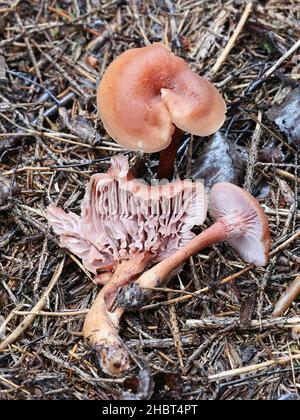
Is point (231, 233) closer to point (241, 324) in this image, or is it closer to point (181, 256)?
point (181, 256)

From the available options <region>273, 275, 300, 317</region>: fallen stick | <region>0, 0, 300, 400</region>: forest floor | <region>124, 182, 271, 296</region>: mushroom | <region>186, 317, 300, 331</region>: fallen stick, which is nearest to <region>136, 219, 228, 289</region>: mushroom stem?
<region>124, 182, 271, 296</region>: mushroom

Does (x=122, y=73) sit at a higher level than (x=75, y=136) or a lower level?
higher

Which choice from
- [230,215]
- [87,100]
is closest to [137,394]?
[230,215]

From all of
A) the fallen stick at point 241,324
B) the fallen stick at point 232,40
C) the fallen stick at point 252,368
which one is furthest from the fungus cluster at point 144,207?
the fallen stick at point 232,40

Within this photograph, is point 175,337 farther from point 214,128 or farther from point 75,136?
point 75,136

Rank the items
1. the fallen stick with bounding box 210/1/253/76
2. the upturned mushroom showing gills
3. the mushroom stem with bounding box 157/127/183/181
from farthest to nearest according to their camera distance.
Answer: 1. the fallen stick with bounding box 210/1/253/76
2. the mushroom stem with bounding box 157/127/183/181
3. the upturned mushroom showing gills

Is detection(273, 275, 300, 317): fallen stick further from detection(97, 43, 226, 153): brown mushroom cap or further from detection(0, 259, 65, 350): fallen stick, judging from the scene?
detection(0, 259, 65, 350): fallen stick

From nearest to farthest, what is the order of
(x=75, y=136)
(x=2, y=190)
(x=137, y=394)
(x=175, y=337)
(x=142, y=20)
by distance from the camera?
(x=137, y=394) → (x=175, y=337) → (x=2, y=190) → (x=75, y=136) → (x=142, y=20)

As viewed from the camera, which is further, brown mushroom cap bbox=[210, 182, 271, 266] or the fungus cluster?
brown mushroom cap bbox=[210, 182, 271, 266]
